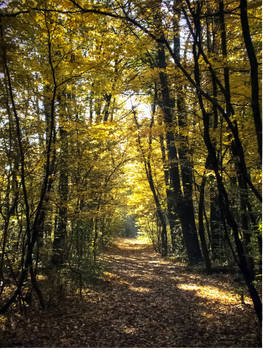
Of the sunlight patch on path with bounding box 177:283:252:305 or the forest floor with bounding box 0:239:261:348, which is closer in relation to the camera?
the forest floor with bounding box 0:239:261:348

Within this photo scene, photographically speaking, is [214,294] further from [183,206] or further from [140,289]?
[183,206]

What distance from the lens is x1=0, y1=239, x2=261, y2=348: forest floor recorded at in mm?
4215

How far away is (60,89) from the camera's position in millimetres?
6160

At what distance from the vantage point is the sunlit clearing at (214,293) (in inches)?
225

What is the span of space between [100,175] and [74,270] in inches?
114

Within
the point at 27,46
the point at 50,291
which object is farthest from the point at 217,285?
the point at 27,46

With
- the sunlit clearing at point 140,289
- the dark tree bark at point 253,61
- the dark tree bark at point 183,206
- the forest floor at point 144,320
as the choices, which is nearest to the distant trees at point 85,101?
the dark tree bark at point 253,61

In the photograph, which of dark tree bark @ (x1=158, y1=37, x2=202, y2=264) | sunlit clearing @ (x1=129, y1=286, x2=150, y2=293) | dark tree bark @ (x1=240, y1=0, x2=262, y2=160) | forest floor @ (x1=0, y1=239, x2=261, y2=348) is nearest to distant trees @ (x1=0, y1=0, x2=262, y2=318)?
dark tree bark @ (x1=240, y1=0, x2=262, y2=160)

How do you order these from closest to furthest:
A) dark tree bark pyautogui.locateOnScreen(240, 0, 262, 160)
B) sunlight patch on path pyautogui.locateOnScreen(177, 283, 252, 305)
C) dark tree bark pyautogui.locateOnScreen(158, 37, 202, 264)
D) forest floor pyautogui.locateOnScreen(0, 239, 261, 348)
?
1. dark tree bark pyautogui.locateOnScreen(240, 0, 262, 160)
2. forest floor pyautogui.locateOnScreen(0, 239, 261, 348)
3. sunlight patch on path pyautogui.locateOnScreen(177, 283, 252, 305)
4. dark tree bark pyautogui.locateOnScreen(158, 37, 202, 264)

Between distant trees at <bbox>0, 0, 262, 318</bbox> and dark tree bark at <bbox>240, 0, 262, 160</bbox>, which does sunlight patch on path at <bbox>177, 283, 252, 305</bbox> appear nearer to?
distant trees at <bbox>0, 0, 262, 318</bbox>

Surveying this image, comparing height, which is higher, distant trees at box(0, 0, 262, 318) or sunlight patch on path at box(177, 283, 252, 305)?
distant trees at box(0, 0, 262, 318)

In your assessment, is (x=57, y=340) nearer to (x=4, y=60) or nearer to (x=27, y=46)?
(x=4, y=60)

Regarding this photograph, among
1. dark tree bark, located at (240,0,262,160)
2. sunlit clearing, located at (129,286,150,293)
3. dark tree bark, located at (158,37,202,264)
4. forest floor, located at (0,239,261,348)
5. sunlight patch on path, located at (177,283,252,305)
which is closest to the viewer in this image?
dark tree bark, located at (240,0,262,160)

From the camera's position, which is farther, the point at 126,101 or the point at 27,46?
the point at 126,101
